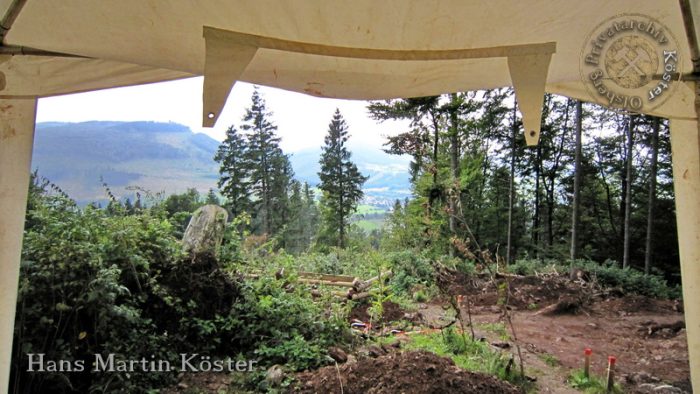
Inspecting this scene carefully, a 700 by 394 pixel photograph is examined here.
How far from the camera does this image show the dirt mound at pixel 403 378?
1.88 metres

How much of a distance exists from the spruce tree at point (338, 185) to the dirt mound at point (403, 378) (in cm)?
1282

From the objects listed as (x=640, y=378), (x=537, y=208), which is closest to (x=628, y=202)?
(x=537, y=208)

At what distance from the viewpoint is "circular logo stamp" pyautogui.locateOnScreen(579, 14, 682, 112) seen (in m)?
1.06

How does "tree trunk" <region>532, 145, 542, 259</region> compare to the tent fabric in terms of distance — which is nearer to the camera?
the tent fabric

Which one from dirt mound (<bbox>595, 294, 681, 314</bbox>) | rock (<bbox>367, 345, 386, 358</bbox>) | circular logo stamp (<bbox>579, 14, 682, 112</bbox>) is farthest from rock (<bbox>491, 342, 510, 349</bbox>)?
dirt mound (<bbox>595, 294, 681, 314</bbox>)

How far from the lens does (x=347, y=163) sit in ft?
52.6

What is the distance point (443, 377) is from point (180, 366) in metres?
1.75

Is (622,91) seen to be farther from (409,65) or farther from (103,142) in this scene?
(103,142)

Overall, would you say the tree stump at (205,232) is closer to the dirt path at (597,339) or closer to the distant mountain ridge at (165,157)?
the dirt path at (597,339)

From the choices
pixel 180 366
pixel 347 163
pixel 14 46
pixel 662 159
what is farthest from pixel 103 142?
pixel 662 159

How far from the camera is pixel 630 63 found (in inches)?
47.0

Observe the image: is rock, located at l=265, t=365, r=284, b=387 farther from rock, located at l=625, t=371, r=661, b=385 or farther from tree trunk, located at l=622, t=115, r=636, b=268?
tree trunk, located at l=622, t=115, r=636, b=268

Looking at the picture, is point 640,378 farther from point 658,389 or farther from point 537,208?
point 537,208

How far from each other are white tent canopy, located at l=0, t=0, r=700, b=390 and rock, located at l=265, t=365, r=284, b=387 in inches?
56.2
